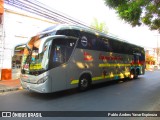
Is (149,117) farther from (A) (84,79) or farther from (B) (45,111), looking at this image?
(A) (84,79)

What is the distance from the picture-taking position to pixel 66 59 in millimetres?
9414

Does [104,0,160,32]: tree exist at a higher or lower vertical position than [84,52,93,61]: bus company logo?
higher

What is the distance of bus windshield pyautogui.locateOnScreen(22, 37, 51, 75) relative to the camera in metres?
8.38

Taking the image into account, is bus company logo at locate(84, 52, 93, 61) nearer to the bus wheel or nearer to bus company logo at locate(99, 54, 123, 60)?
the bus wheel

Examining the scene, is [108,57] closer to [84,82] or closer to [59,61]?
[84,82]

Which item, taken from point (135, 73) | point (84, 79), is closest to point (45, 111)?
point (84, 79)

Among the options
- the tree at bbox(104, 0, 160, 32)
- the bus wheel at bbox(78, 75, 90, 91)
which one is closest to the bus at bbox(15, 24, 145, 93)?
the bus wheel at bbox(78, 75, 90, 91)


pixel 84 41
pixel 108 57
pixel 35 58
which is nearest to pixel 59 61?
pixel 35 58

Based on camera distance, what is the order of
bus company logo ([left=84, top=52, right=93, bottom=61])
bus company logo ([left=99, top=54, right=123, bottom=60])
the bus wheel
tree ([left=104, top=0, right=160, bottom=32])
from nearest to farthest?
tree ([left=104, top=0, right=160, bottom=32]) → the bus wheel → bus company logo ([left=84, top=52, right=93, bottom=61]) → bus company logo ([left=99, top=54, right=123, bottom=60])

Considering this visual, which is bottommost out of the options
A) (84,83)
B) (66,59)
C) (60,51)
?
(84,83)

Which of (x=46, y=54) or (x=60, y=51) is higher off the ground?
(x=60, y=51)

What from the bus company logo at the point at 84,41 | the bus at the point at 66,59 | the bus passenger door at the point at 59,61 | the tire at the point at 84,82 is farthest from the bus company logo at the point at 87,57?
the bus passenger door at the point at 59,61

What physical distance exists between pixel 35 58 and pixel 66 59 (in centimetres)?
155

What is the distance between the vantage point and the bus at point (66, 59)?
27.7ft
